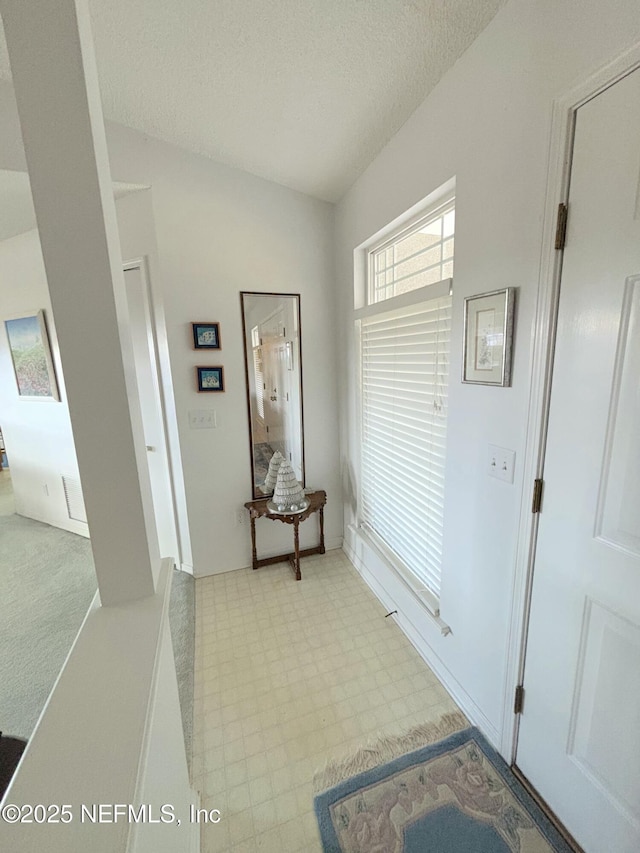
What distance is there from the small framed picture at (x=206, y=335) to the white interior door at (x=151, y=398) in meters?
0.29

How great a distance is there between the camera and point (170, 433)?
226cm

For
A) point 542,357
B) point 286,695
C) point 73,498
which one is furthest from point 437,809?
point 73,498

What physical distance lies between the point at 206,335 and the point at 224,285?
33cm

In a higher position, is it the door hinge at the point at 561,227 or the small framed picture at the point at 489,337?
the door hinge at the point at 561,227

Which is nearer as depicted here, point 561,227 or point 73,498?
point 561,227

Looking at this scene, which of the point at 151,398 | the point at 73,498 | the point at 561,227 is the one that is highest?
the point at 561,227

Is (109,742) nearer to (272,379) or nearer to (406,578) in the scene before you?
(406,578)

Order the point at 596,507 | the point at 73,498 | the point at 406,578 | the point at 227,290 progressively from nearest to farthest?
1. the point at 596,507
2. the point at 406,578
3. the point at 227,290
4. the point at 73,498

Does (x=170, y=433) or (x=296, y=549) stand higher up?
(x=170, y=433)

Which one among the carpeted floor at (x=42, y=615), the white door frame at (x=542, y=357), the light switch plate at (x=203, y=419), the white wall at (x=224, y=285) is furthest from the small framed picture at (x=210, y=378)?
the white door frame at (x=542, y=357)

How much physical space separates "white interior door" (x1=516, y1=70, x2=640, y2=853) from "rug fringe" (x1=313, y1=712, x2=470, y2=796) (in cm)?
37

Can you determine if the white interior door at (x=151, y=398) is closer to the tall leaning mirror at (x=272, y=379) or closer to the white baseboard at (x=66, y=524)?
the tall leaning mirror at (x=272, y=379)

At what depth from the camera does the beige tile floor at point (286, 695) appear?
117cm

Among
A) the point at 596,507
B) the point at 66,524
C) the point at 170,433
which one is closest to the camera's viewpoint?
the point at 596,507
